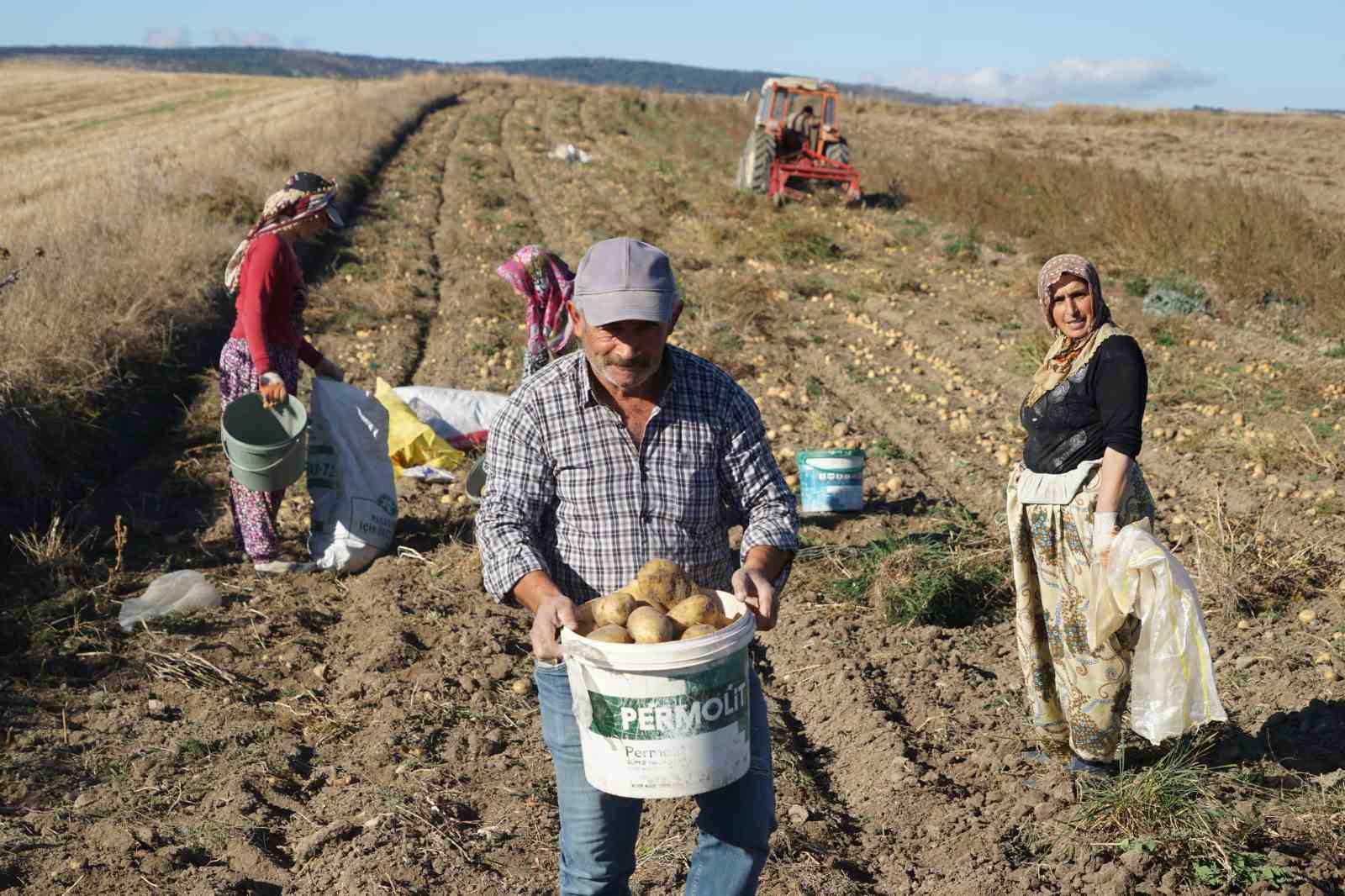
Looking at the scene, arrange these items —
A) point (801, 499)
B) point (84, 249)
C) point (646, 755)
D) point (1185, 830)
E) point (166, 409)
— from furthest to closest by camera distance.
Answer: point (84, 249)
point (166, 409)
point (801, 499)
point (1185, 830)
point (646, 755)

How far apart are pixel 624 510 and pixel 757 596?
13.0 inches

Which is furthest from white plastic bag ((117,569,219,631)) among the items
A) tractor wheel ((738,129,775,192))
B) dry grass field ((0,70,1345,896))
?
tractor wheel ((738,129,775,192))

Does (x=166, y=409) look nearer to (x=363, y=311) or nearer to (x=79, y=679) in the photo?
(x=363, y=311)

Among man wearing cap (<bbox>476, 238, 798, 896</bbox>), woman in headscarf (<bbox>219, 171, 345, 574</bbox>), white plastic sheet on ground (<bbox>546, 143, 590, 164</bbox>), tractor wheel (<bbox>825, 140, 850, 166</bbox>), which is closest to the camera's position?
man wearing cap (<bbox>476, 238, 798, 896</bbox>)

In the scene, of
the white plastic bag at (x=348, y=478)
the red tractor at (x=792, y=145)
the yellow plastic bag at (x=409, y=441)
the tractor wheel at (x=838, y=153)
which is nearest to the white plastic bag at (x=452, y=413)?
the yellow plastic bag at (x=409, y=441)

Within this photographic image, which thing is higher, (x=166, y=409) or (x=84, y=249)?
(x=84, y=249)

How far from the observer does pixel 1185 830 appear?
3271 mm

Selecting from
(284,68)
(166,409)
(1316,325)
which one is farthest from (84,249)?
(284,68)

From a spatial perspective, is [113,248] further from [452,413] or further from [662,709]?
[662,709]

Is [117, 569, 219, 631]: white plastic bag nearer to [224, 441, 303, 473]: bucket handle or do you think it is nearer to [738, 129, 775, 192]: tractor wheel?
[224, 441, 303, 473]: bucket handle

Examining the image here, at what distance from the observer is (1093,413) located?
351 cm

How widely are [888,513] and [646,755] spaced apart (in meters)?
4.40

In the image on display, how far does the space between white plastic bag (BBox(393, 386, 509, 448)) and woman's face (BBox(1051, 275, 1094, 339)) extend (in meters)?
4.24

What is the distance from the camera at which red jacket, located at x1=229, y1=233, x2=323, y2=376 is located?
16.8 ft
